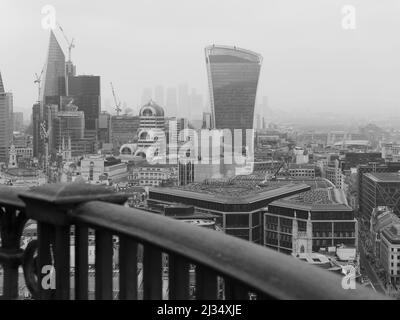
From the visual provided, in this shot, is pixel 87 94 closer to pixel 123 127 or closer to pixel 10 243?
pixel 123 127

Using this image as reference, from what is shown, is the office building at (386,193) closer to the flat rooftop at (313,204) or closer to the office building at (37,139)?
the flat rooftop at (313,204)

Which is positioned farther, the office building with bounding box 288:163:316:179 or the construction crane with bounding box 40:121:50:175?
the construction crane with bounding box 40:121:50:175

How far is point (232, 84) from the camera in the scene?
1282 inches

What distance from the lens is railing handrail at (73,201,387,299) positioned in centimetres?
53

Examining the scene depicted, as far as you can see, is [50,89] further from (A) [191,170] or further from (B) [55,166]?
(A) [191,170]

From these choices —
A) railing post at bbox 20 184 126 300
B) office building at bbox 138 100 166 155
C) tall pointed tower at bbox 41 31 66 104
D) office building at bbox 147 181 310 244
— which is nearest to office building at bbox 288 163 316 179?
office building at bbox 138 100 166 155

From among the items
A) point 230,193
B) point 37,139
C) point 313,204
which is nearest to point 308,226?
point 313,204

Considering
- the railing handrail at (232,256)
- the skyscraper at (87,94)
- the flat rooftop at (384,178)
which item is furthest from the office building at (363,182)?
the skyscraper at (87,94)

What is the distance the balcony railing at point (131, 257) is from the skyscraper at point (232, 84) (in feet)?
104

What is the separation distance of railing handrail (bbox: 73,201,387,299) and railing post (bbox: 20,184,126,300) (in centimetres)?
4

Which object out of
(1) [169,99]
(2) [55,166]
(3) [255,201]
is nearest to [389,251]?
(3) [255,201]

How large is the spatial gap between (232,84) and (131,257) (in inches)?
1264

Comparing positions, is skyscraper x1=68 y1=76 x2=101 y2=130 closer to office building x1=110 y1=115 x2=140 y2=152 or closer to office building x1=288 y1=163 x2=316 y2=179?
office building x1=110 y1=115 x2=140 y2=152

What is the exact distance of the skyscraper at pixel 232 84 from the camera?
32.5 meters
